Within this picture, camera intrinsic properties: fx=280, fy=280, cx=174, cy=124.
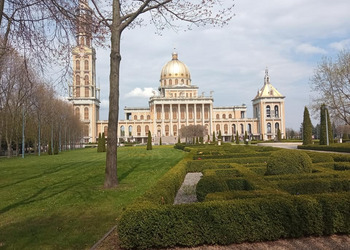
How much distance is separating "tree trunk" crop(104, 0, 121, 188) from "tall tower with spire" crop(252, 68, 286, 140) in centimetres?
8216

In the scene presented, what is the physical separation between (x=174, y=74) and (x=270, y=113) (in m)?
32.7

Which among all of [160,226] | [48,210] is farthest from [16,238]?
[160,226]

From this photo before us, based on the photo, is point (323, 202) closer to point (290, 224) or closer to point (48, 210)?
point (290, 224)

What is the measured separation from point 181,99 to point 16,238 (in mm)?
79864

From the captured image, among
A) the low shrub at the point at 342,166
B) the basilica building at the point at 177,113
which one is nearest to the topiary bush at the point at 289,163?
the low shrub at the point at 342,166

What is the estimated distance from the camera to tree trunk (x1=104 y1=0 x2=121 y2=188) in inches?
384

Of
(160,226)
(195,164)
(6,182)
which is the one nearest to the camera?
(160,226)

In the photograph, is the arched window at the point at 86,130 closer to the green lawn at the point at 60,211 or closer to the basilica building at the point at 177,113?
the basilica building at the point at 177,113

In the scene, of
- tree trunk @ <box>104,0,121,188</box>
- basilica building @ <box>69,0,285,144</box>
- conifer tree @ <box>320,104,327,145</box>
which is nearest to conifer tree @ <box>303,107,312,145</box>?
conifer tree @ <box>320,104,327,145</box>

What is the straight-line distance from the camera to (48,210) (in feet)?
23.5

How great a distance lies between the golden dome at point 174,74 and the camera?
8606 centimetres

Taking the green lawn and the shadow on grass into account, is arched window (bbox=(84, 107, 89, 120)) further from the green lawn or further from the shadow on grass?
the shadow on grass

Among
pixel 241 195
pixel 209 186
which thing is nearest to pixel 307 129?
pixel 209 186

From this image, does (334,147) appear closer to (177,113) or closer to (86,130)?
(177,113)
